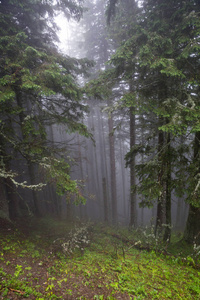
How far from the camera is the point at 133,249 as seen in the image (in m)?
7.06

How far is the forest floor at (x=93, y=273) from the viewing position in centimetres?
389

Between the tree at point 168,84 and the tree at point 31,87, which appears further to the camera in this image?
the tree at point 31,87

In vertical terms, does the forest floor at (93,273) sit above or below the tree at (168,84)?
below

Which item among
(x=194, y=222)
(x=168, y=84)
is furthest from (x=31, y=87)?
(x=194, y=222)

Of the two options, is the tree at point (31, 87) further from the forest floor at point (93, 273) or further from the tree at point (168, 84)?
the tree at point (168, 84)

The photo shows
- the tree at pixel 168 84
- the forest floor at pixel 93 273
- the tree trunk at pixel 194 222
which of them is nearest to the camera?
the forest floor at pixel 93 273

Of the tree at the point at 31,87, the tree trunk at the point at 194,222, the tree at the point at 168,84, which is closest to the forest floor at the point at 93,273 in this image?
the tree trunk at the point at 194,222

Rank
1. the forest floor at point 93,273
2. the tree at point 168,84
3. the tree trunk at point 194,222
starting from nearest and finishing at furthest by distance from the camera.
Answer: the forest floor at point 93,273 → the tree at point 168,84 → the tree trunk at point 194,222

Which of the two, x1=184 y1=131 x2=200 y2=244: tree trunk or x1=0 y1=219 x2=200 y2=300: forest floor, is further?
x1=184 y1=131 x2=200 y2=244: tree trunk

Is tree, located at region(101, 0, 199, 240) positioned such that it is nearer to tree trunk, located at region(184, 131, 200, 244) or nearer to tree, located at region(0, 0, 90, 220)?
tree trunk, located at region(184, 131, 200, 244)

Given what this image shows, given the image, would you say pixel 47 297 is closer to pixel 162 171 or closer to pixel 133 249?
pixel 133 249

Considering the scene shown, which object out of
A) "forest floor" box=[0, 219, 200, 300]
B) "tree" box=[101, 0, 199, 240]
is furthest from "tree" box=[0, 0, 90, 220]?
"tree" box=[101, 0, 199, 240]

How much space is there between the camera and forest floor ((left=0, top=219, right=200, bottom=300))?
3.89 metres

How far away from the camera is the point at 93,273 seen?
4.91 m
